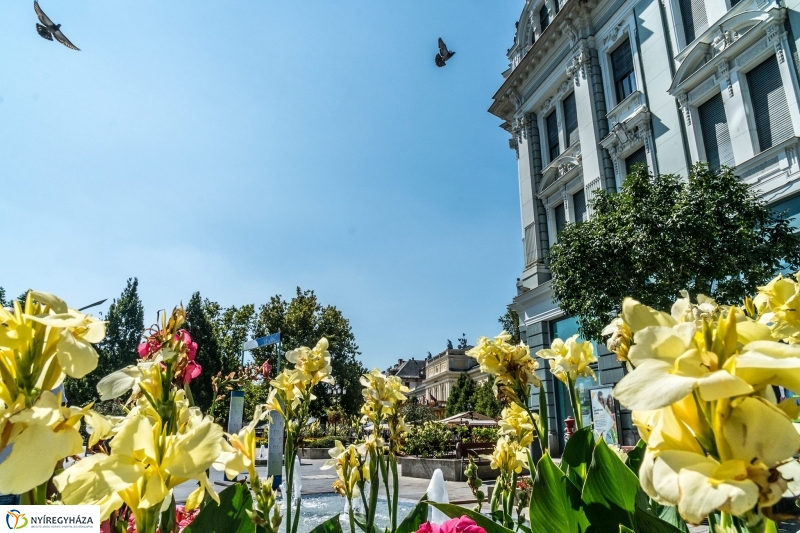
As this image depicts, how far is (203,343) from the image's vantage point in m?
32.4

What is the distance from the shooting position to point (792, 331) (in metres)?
1.27

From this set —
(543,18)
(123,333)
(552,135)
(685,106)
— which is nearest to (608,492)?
(685,106)

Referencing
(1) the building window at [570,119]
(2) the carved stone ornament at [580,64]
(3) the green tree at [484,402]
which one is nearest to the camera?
(2) the carved stone ornament at [580,64]

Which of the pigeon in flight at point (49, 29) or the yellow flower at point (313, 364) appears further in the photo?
the pigeon in flight at point (49, 29)

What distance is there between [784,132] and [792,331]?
1079 centimetres

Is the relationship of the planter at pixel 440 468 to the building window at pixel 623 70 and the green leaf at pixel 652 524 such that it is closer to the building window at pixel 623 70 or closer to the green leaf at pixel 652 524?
the green leaf at pixel 652 524

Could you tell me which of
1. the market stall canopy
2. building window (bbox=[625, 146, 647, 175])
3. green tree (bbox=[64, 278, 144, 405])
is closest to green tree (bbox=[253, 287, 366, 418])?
the market stall canopy

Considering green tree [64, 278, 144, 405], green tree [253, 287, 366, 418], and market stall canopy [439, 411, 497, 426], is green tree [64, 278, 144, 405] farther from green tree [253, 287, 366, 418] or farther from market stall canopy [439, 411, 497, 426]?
market stall canopy [439, 411, 497, 426]

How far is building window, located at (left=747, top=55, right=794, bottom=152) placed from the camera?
9.56m

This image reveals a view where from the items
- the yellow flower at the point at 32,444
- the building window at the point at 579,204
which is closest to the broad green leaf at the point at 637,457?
the yellow flower at the point at 32,444

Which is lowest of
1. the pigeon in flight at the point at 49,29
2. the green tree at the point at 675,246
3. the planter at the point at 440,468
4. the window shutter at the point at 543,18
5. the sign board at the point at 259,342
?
the planter at the point at 440,468

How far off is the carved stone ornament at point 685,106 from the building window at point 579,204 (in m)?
3.68

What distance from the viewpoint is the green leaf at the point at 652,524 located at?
930mm

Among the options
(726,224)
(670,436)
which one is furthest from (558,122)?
(670,436)
